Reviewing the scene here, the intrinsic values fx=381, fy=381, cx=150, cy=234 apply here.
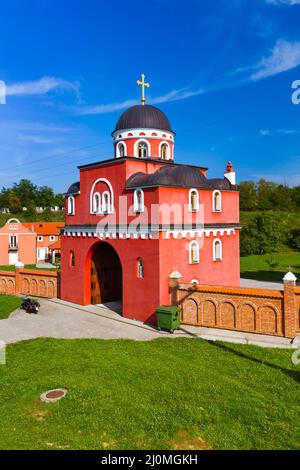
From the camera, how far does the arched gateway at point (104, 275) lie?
20047 mm

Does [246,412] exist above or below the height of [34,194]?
below

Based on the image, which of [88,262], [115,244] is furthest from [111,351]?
[88,262]

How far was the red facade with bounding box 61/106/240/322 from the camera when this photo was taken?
15797 mm

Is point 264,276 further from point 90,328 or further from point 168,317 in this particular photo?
point 90,328

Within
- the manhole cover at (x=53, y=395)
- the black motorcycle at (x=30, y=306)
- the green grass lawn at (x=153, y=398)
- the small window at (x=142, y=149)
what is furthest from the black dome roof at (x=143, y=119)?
the manhole cover at (x=53, y=395)

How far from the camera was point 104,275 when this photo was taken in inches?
809

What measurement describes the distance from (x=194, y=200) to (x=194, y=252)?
233 centimetres

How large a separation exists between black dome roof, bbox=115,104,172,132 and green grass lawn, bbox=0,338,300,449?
12022 millimetres

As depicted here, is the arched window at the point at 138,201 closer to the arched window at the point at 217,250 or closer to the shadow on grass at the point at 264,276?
the arched window at the point at 217,250

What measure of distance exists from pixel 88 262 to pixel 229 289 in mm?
8358

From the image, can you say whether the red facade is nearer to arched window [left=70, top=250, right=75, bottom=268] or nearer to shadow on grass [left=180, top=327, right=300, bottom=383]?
arched window [left=70, top=250, right=75, bottom=268]

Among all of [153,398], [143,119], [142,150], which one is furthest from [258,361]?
[143,119]

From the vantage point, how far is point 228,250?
1897 centimetres

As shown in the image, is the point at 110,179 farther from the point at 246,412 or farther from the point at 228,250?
the point at 246,412
